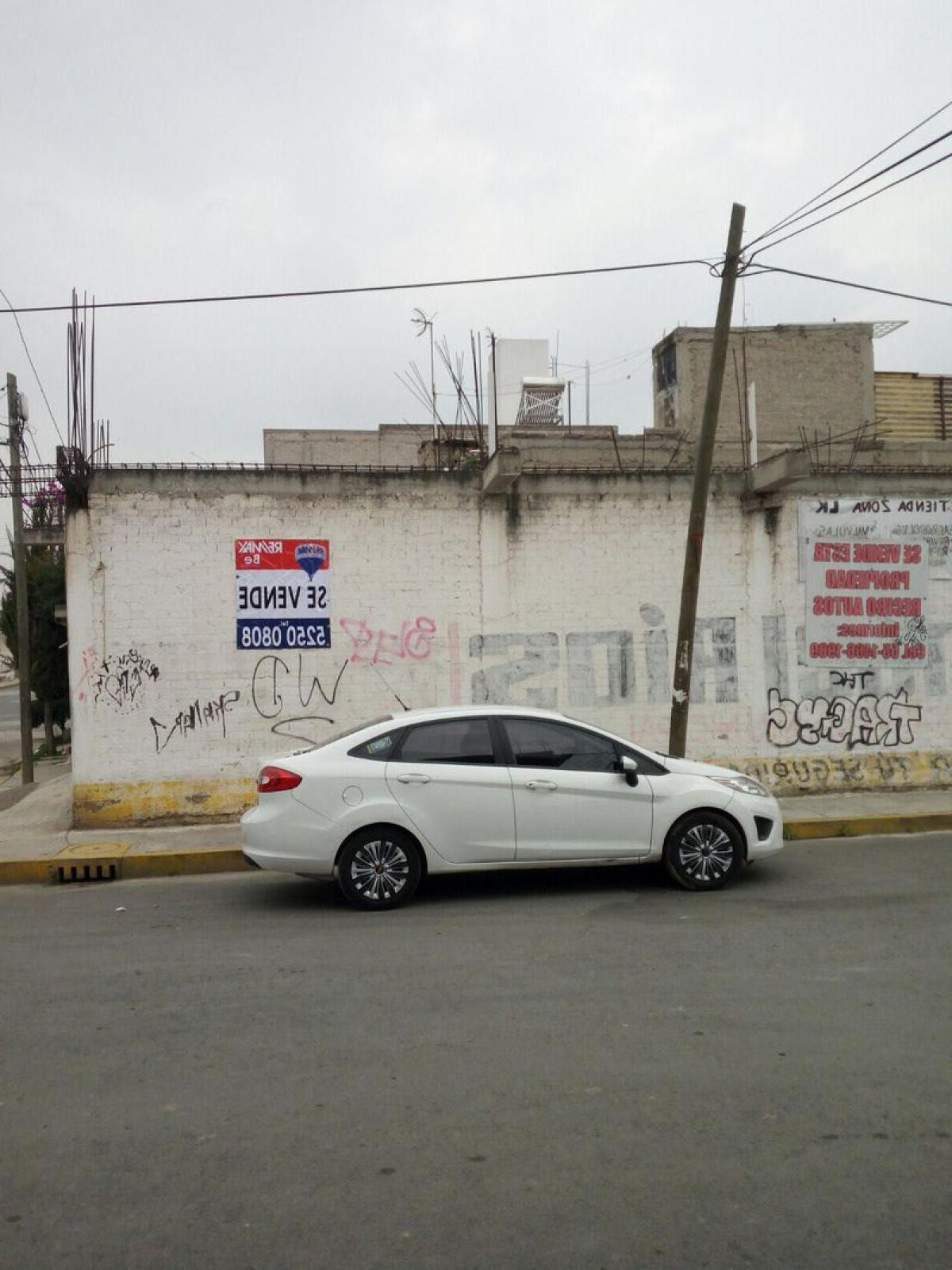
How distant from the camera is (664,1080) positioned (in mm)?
4715

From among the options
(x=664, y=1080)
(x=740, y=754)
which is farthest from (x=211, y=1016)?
(x=740, y=754)

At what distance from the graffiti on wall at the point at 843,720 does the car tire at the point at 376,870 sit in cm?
604

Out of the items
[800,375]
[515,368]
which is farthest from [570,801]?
[800,375]

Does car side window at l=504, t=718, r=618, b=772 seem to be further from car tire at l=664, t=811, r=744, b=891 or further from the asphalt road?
the asphalt road

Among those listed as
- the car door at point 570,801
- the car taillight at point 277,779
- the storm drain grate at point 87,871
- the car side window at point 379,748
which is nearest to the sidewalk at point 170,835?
the storm drain grate at point 87,871

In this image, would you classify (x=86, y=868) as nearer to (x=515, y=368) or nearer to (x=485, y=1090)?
(x=485, y=1090)

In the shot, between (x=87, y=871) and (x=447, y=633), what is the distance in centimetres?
448

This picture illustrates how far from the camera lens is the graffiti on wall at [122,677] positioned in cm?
1163

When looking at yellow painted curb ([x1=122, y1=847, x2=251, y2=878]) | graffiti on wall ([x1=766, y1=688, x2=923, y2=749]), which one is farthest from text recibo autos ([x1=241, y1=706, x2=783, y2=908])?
graffiti on wall ([x1=766, y1=688, x2=923, y2=749])

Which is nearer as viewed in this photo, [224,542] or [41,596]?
[224,542]

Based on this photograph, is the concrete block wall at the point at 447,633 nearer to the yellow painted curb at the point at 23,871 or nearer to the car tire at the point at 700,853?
the yellow painted curb at the point at 23,871

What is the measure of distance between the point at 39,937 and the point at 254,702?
4.47 meters

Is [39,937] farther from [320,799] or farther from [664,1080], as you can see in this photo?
[664,1080]

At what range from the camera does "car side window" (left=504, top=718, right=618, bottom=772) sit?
28.1 feet
